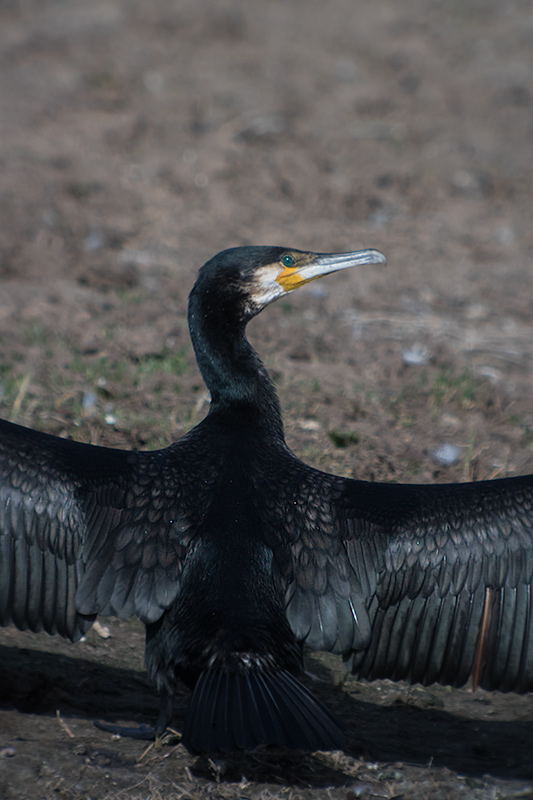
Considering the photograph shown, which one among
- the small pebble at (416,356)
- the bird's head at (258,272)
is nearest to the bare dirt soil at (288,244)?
the small pebble at (416,356)

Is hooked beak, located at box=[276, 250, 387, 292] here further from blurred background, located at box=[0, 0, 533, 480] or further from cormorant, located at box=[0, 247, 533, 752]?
blurred background, located at box=[0, 0, 533, 480]

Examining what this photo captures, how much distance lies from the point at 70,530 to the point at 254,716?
945mm

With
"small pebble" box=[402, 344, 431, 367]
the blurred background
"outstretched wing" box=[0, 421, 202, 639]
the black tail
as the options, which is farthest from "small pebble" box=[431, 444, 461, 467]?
the black tail

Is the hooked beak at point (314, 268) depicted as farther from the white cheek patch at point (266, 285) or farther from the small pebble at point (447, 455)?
the small pebble at point (447, 455)

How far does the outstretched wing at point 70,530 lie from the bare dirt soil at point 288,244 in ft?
1.67

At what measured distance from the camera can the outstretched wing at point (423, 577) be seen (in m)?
3.17

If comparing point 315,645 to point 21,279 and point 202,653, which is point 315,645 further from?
point 21,279

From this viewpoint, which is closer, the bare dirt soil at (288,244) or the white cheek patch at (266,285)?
the bare dirt soil at (288,244)

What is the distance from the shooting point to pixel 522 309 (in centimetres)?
690

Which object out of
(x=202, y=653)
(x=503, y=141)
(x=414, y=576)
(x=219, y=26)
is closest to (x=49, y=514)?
(x=202, y=653)

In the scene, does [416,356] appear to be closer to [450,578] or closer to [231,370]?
[231,370]

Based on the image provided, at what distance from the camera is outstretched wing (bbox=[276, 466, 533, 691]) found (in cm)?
317

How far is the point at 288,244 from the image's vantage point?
7336mm

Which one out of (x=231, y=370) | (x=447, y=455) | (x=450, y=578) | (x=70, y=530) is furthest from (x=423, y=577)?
(x=447, y=455)
